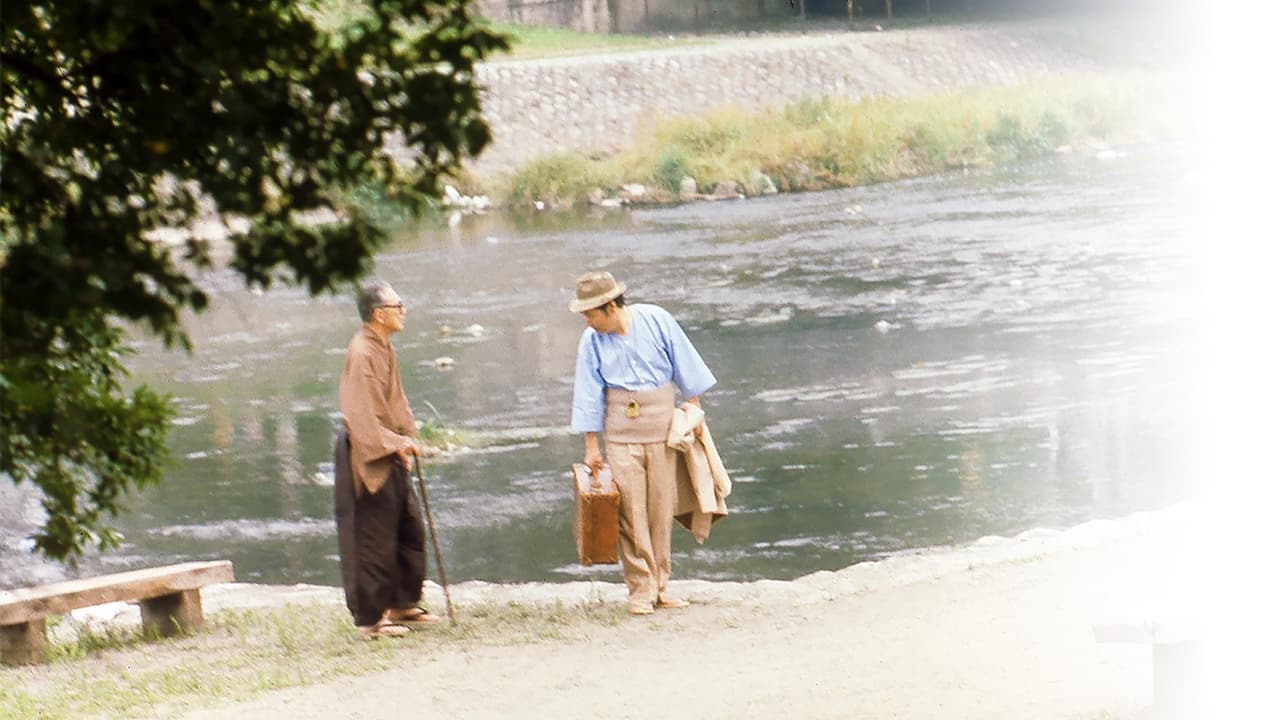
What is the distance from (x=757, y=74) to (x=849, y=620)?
33332 mm

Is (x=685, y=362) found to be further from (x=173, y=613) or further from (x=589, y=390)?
(x=173, y=613)

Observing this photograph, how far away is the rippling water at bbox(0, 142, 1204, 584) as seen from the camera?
13766 mm

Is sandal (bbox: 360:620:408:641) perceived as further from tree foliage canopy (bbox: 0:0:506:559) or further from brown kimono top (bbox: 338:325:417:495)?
tree foliage canopy (bbox: 0:0:506:559)

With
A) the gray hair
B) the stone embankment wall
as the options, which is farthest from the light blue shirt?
the stone embankment wall

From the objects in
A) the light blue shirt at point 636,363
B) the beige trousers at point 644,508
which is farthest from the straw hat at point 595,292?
A: the beige trousers at point 644,508

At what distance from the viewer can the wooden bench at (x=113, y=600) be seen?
31.5ft

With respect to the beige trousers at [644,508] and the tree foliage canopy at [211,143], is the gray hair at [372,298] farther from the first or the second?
the tree foliage canopy at [211,143]

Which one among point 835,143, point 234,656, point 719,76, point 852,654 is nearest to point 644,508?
point 852,654

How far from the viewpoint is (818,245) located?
28.8 metres

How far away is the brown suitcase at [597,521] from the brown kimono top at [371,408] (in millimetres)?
956

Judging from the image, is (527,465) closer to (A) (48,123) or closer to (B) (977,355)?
(B) (977,355)

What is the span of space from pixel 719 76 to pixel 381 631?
32788 millimetres

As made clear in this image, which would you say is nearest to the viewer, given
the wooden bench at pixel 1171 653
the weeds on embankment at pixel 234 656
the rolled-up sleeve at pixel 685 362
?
the wooden bench at pixel 1171 653

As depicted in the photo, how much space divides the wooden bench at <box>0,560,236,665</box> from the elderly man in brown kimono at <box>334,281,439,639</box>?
916 mm
